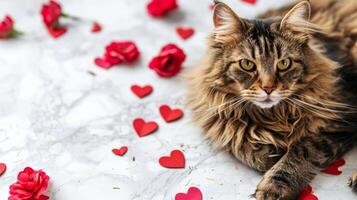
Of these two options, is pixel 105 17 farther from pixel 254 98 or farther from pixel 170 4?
pixel 254 98

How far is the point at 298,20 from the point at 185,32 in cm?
85

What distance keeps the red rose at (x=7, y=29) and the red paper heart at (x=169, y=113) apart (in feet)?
2.90

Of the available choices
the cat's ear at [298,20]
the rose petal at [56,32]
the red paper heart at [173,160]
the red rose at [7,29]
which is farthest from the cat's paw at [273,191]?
the red rose at [7,29]

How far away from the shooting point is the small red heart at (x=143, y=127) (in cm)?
177

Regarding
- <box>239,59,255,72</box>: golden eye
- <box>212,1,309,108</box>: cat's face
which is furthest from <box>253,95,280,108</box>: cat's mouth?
<box>239,59,255,72</box>: golden eye

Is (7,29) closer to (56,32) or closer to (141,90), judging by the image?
(56,32)

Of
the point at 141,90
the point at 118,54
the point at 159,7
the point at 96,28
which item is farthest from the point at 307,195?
the point at 96,28

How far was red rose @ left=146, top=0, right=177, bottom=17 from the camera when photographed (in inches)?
89.0

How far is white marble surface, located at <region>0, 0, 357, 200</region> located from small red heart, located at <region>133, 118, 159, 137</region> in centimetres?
2

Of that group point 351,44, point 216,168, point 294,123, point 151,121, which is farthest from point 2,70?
point 351,44

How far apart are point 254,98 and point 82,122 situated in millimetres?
747

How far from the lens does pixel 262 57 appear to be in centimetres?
141

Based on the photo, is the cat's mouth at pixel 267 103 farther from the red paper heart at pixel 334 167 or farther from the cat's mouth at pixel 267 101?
the red paper heart at pixel 334 167

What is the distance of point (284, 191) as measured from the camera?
142cm
